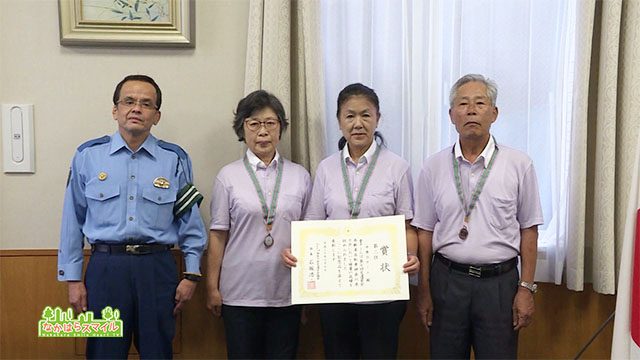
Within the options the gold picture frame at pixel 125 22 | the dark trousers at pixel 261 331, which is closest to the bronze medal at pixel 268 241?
the dark trousers at pixel 261 331

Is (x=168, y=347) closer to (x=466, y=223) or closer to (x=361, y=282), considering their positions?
(x=361, y=282)

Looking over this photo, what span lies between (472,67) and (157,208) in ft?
5.16

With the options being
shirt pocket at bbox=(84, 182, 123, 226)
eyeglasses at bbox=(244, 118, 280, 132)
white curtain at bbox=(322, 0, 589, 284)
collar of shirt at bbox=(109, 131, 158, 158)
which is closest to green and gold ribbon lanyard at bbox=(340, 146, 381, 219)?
eyeglasses at bbox=(244, 118, 280, 132)

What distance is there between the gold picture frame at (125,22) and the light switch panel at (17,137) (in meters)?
0.39

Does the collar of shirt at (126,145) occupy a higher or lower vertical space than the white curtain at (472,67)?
lower

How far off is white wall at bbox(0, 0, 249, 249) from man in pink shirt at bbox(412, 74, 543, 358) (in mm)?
1116

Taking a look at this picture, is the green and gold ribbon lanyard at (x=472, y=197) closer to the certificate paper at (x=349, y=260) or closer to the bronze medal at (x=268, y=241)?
the certificate paper at (x=349, y=260)

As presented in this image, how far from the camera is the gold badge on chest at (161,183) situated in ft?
6.86

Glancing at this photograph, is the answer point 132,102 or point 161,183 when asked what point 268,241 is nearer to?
point 161,183

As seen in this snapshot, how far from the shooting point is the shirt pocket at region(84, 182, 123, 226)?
2.03 metres

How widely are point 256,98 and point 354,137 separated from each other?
1.45 ft

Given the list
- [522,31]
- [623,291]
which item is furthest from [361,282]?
[522,31]

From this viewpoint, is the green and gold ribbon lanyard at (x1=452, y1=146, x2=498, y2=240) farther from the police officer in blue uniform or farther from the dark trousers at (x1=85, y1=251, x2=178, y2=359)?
the dark trousers at (x1=85, y1=251, x2=178, y2=359)

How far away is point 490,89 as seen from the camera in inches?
80.4
